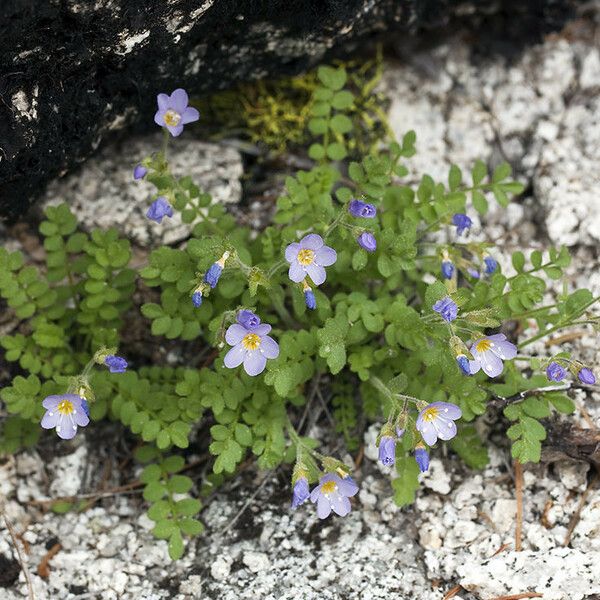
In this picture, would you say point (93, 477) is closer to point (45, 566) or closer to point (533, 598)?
point (45, 566)

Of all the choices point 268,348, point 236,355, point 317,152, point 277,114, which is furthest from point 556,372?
point 277,114

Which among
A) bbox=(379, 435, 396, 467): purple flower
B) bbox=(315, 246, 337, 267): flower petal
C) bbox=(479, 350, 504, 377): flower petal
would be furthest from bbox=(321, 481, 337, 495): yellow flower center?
bbox=(315, 246, 337, 267): flower petal

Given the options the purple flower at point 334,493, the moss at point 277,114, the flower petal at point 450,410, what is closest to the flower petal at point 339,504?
the purple flower at point 334,493

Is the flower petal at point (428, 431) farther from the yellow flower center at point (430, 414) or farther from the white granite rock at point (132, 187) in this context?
the white granite rock at point (132, 187)

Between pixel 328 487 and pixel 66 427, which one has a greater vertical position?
pixel 66 427

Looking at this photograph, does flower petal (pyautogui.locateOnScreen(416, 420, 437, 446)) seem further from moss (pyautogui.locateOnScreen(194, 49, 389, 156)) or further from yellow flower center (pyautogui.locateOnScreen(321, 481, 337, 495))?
moss (pyautogui.locateOnScreen(194, 49, 389, 156))

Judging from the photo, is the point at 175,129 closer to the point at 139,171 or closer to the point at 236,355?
the point at 139,171

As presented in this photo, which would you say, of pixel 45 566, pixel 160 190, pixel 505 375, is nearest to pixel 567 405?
pixel 505 375
